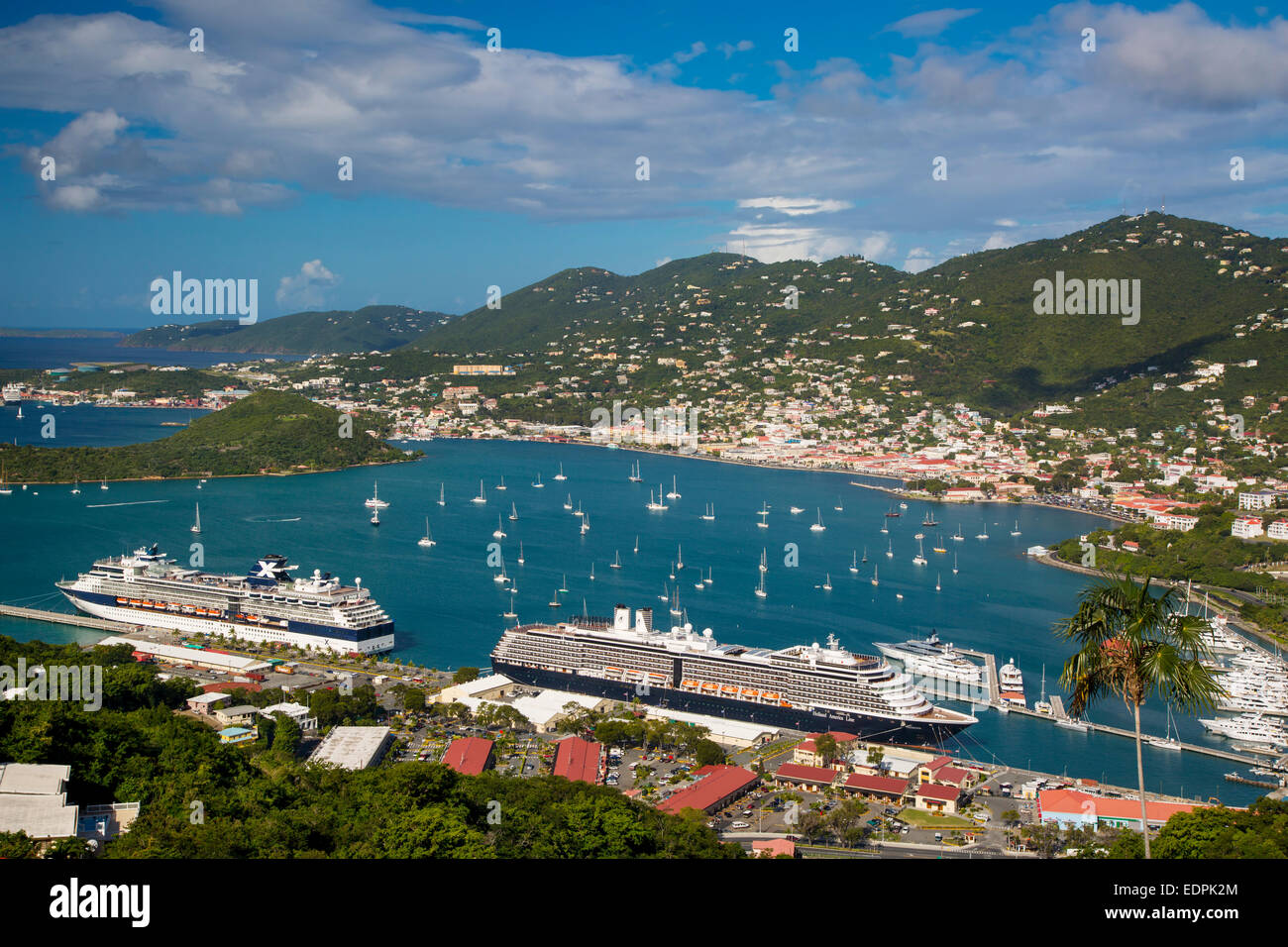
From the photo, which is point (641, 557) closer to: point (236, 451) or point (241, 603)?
point (241, 603)

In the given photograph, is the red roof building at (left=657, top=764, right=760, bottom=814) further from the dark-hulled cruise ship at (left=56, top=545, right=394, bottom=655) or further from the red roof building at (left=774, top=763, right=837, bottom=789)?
the dark-hulled cruise ship at (left=56, top=545, right=394, bottom=655)

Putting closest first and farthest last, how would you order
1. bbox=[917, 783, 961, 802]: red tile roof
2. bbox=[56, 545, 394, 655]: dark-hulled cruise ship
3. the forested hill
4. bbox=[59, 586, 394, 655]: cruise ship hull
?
bbox=[917, 783, 961, 802]: red tile roof, bbox=[59, 586, 394, 655]: cruise ship hull, bbox=[56, 545, 394, 655]: dark-hulled cruise ship, the forested hill

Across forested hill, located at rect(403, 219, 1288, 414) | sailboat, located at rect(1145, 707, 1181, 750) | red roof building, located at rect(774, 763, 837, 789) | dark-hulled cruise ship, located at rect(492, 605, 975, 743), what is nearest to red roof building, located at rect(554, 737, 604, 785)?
red roof building, located at rect(774, 763, 837, 789)

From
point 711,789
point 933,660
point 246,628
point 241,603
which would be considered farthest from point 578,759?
point 241,603

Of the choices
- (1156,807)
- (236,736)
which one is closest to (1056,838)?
(1156,807)

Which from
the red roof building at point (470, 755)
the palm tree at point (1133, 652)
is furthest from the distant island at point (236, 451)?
the palm tree at point (1133, 652)
